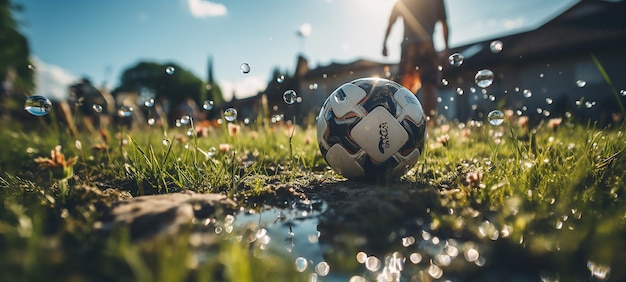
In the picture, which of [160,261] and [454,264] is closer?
[160,261]

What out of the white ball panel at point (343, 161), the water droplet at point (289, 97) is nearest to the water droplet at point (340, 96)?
the white ball panel at point (343, 161)

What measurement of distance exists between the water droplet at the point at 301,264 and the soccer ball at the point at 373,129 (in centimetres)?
124

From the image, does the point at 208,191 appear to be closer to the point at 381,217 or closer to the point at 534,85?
the point at 381,217

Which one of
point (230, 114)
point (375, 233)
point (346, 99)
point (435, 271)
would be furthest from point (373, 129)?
point (230, 114)

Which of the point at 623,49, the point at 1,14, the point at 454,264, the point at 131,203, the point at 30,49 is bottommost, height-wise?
the point at 454,264

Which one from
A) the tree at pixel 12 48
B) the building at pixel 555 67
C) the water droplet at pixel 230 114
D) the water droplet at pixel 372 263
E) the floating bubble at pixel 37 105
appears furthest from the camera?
the tree at pixel 12 48

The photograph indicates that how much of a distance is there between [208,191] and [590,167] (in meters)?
2.67

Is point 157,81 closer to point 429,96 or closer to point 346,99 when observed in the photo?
point 429,96

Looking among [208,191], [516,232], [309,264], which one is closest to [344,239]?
[309,264]

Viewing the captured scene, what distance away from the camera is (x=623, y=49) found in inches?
513

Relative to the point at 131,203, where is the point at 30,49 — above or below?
above

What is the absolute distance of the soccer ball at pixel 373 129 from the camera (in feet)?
8.25

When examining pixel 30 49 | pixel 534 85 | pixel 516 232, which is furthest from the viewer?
pixel 30 49

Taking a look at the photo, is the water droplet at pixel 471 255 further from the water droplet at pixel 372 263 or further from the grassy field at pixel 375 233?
the water droplet at pixel 372 263
